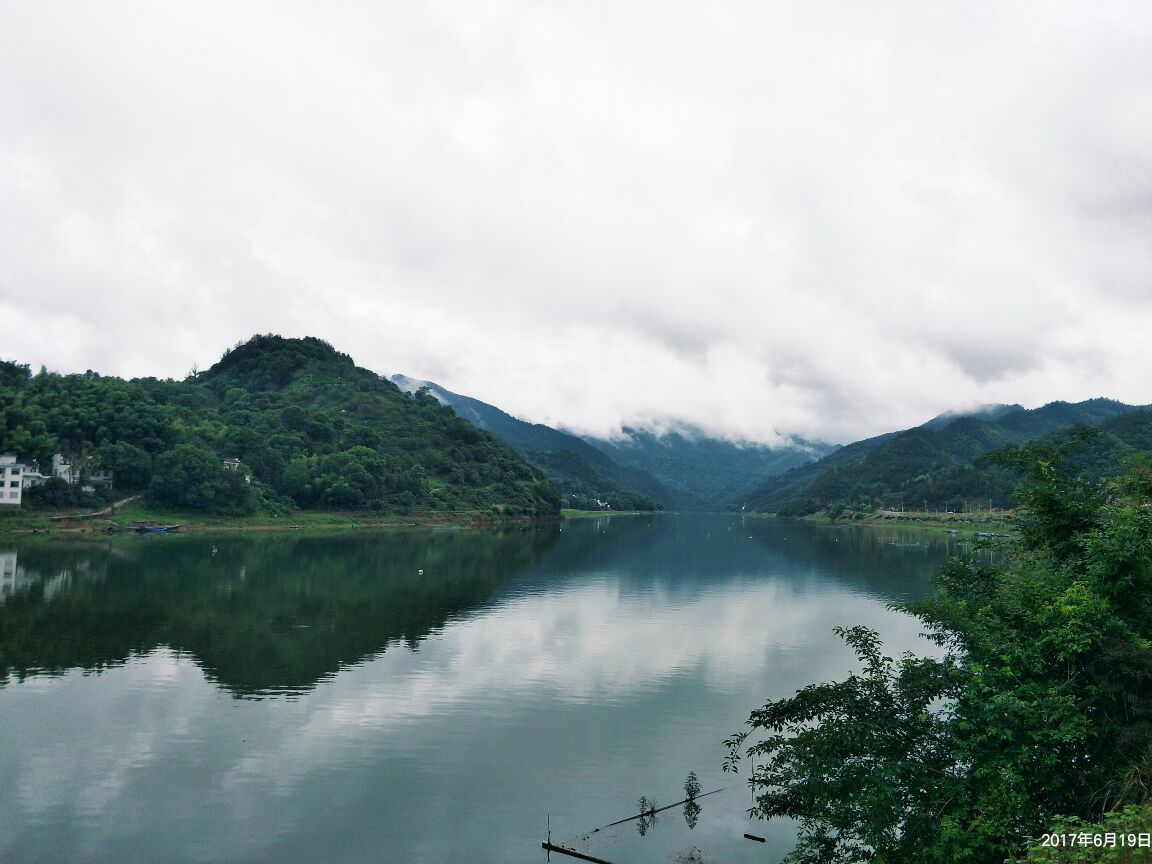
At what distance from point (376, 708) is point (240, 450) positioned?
127559 millimetres

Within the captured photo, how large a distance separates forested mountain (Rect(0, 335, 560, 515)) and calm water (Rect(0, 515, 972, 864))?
176 feet

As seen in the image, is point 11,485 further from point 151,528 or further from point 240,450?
point 240,450

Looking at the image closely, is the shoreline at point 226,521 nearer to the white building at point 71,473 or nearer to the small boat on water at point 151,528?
the small boat on water at point 151,528

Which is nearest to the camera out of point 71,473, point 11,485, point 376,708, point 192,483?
point 376,708

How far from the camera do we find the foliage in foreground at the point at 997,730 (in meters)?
13.2

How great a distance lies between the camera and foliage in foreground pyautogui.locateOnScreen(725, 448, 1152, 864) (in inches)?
520

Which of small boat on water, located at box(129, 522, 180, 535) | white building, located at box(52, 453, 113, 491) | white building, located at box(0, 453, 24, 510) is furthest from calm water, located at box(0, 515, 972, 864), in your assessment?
white building, located at box(52, 453, 113, 491)

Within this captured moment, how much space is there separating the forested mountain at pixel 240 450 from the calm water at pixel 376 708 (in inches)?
2116

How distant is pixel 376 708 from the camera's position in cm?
2886

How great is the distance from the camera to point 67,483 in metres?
104

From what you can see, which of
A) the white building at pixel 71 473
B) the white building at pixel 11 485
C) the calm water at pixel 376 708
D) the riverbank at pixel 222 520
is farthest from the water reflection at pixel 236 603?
the white building at pixel 71 473

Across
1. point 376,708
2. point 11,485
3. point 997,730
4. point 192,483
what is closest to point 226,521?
point 192,483

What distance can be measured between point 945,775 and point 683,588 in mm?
56405

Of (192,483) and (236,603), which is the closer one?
(236,603)
